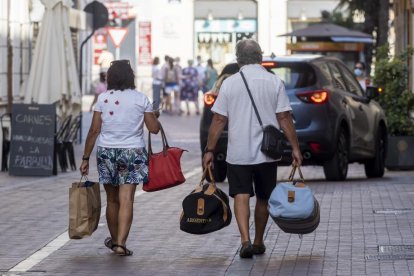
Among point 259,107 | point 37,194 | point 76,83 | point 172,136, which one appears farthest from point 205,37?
point 259,107

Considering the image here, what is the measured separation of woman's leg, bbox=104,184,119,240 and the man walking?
863mm

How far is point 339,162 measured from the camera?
61.9 feet

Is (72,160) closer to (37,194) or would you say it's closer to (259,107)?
(37,194)

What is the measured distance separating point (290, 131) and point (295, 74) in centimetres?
758

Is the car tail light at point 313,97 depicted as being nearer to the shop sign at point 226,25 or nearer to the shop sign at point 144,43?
the shop sign at point 144,43

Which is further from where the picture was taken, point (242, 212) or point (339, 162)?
point (339, 162)

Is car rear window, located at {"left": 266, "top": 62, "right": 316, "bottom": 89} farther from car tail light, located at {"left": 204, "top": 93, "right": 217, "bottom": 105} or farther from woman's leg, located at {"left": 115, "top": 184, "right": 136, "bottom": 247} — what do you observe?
woman's leg, located at {"left": 115, "top": 184, "right": 136, "bottom": 247}

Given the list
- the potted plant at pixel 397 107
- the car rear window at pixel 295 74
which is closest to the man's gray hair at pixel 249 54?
the car rear window at pixel 295 74

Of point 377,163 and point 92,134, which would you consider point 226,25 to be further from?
point 92,134

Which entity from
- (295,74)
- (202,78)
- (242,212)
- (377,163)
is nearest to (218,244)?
(242,212)

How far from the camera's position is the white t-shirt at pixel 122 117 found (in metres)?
11.3

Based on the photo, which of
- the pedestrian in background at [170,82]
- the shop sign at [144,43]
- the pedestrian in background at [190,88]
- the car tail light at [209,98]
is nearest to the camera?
the car tail light at [209,98]

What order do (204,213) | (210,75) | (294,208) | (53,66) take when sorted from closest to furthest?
1. (294,208)
2. (204,213)
3. (53,66)
4. (210,75)

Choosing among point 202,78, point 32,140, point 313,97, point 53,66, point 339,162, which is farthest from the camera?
point 202,78
